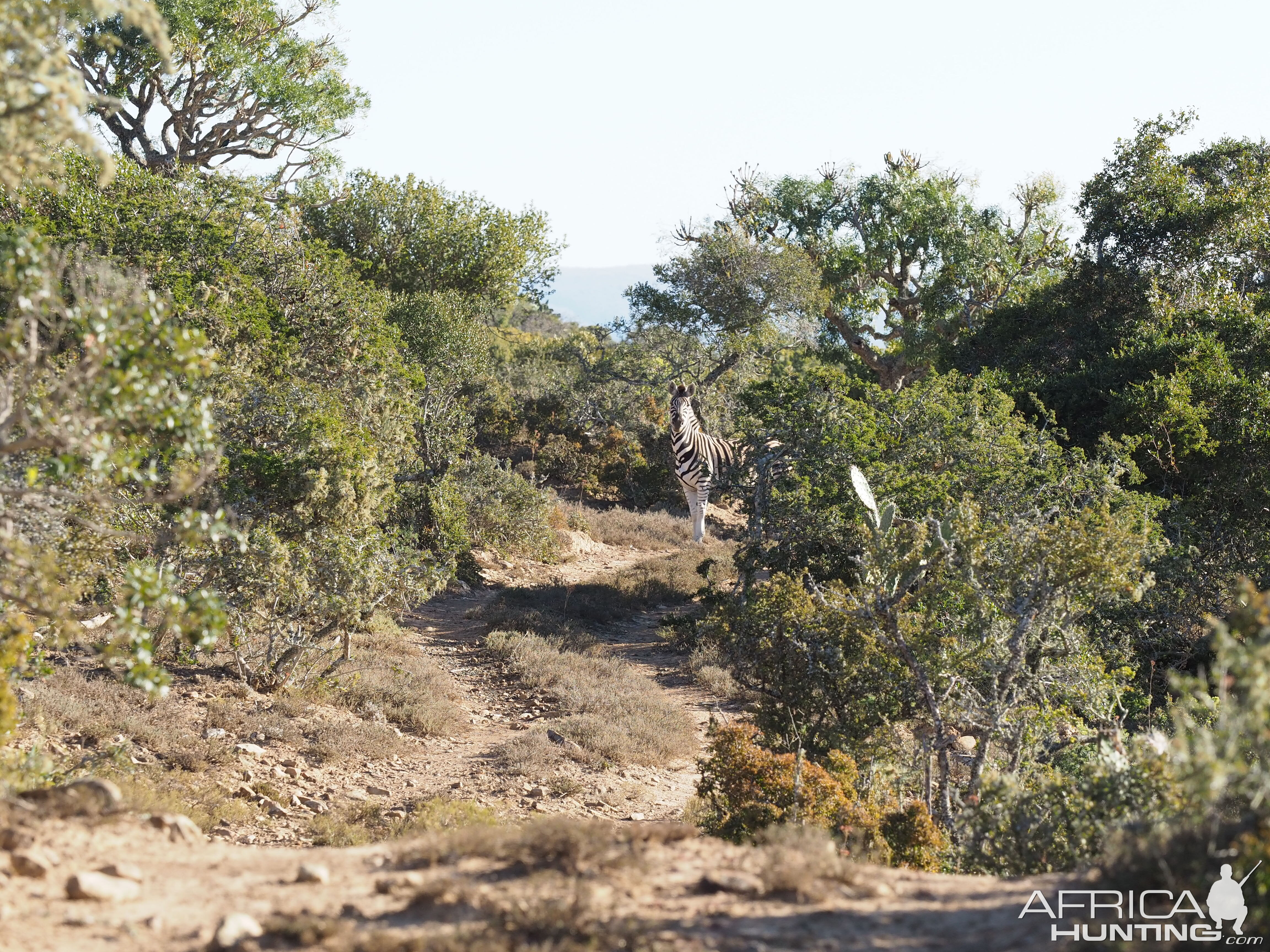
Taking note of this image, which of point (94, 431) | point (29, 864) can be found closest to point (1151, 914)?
point (29, 864)

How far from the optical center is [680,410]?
730 inches

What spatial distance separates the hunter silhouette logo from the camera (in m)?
4.50

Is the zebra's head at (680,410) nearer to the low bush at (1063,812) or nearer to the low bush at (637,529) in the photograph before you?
the low bush at (637,529)

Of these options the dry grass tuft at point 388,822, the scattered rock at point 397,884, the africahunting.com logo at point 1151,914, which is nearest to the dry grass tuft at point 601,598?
the dry grass tuft at point 388,822

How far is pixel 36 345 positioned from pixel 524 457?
22687mm

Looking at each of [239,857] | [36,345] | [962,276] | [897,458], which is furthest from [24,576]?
[962,276]

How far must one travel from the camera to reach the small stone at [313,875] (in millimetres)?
5660

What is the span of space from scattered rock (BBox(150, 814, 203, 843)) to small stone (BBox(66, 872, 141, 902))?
0.87 metres

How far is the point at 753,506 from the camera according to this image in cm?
1641

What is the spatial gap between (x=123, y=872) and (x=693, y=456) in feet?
45.3

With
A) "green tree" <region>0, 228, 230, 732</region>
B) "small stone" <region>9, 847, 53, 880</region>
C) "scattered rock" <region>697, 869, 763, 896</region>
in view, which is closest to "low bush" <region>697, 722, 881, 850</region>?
"scattered rock" <region>697, 869, 763, 896</region>

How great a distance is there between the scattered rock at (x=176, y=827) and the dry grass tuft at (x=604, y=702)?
5291mm

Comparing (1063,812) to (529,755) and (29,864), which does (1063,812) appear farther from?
(29,864)

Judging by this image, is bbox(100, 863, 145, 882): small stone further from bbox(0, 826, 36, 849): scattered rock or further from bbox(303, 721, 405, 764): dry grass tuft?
bbox(303, 721, 405, 764): dry grass tuft
